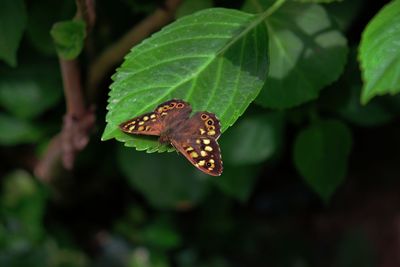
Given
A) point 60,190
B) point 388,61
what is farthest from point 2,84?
point 388,61

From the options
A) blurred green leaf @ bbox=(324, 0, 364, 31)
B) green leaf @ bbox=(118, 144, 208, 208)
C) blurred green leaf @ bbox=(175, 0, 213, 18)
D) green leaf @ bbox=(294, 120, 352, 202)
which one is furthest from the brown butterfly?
green leaf @ bbox=(118, 144, 208, 208)

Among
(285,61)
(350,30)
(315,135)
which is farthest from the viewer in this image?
(350,30)

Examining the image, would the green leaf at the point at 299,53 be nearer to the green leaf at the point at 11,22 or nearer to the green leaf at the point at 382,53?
the green leaf at the point at 382,53

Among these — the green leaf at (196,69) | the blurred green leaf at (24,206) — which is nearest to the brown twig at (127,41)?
the green leaf at (196,69)

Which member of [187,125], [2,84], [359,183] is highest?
[187,125]

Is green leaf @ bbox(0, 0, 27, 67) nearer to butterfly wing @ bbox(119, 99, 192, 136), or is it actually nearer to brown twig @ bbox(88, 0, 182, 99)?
brown twig @ bbox(88, 0, 182, 99)

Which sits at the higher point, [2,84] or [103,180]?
[2,84]

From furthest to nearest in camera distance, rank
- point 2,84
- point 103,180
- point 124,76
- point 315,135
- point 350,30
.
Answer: point 103,180 → point 350,30 → point 2,84 → point 315,135 → point 124,76

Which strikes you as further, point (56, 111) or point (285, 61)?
point (56, 111)

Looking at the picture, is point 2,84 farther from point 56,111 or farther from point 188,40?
point 188,40
